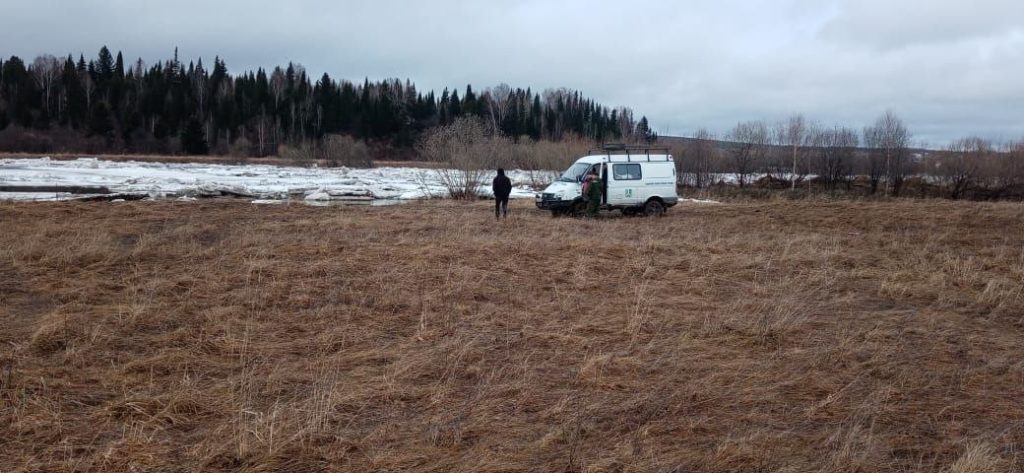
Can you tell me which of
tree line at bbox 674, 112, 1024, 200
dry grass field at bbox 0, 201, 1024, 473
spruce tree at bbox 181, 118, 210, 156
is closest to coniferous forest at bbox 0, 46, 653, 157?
spruce tree at bbox 181, 118, 210, 156

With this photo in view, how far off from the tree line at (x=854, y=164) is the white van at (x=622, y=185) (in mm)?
21768

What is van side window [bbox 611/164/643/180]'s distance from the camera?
66.8 feet

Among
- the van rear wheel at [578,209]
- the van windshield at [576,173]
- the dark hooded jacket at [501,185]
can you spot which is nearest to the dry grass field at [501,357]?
the dark hooded jacket at [501,185]

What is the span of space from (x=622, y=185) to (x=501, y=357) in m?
14.9

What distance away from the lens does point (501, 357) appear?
243 inches

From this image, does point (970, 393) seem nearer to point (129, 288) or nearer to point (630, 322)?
point (630, 322)

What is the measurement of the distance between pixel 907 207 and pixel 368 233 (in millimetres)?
20058

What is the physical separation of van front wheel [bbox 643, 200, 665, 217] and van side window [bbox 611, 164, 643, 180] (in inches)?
37.0

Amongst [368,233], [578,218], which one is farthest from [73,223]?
[578,218]

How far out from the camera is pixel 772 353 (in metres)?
6.42

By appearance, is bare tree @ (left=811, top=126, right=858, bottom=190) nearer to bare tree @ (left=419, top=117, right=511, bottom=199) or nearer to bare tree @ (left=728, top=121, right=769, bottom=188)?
bare tree @ (left=728, top=121, right=769, bottom=188)

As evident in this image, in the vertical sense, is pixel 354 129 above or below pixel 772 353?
above

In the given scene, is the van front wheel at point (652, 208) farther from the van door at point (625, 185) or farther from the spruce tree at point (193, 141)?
the spruce tree at point (193, 141)

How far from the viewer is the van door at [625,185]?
66.6ft
